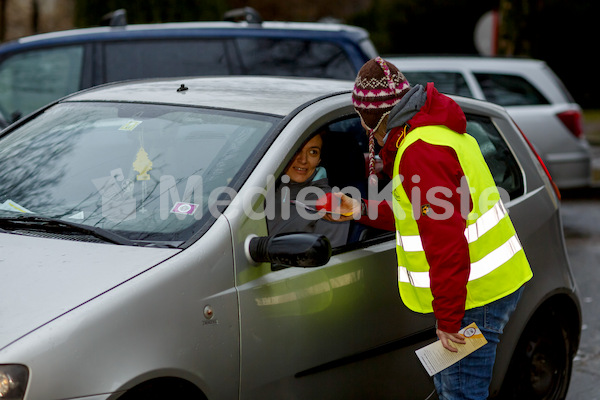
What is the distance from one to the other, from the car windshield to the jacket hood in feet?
1.49

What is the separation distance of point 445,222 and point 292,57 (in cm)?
505

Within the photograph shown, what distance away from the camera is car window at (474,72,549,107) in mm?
10516

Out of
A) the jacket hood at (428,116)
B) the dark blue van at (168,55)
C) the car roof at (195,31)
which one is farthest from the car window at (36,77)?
the jacket hood at (428,116)

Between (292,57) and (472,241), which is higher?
(472,241)

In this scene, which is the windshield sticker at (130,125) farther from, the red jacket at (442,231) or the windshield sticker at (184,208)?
the red jacket at (442,231)

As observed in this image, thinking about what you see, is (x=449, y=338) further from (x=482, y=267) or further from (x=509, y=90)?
(x=509, y=90)

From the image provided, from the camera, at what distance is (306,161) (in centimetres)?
362

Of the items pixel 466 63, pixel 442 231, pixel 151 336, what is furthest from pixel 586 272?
pixel 151 336

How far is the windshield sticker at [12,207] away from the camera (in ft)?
11.0

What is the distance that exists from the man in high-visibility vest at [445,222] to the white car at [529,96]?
728 cm

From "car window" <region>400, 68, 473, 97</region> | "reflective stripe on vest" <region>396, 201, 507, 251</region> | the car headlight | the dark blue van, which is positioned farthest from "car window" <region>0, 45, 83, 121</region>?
the car headlight

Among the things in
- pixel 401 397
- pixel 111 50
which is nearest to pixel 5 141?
pixel 401 397

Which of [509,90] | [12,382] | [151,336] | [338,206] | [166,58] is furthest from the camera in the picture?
[509,90]

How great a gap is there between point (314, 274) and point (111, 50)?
16.5 feet
